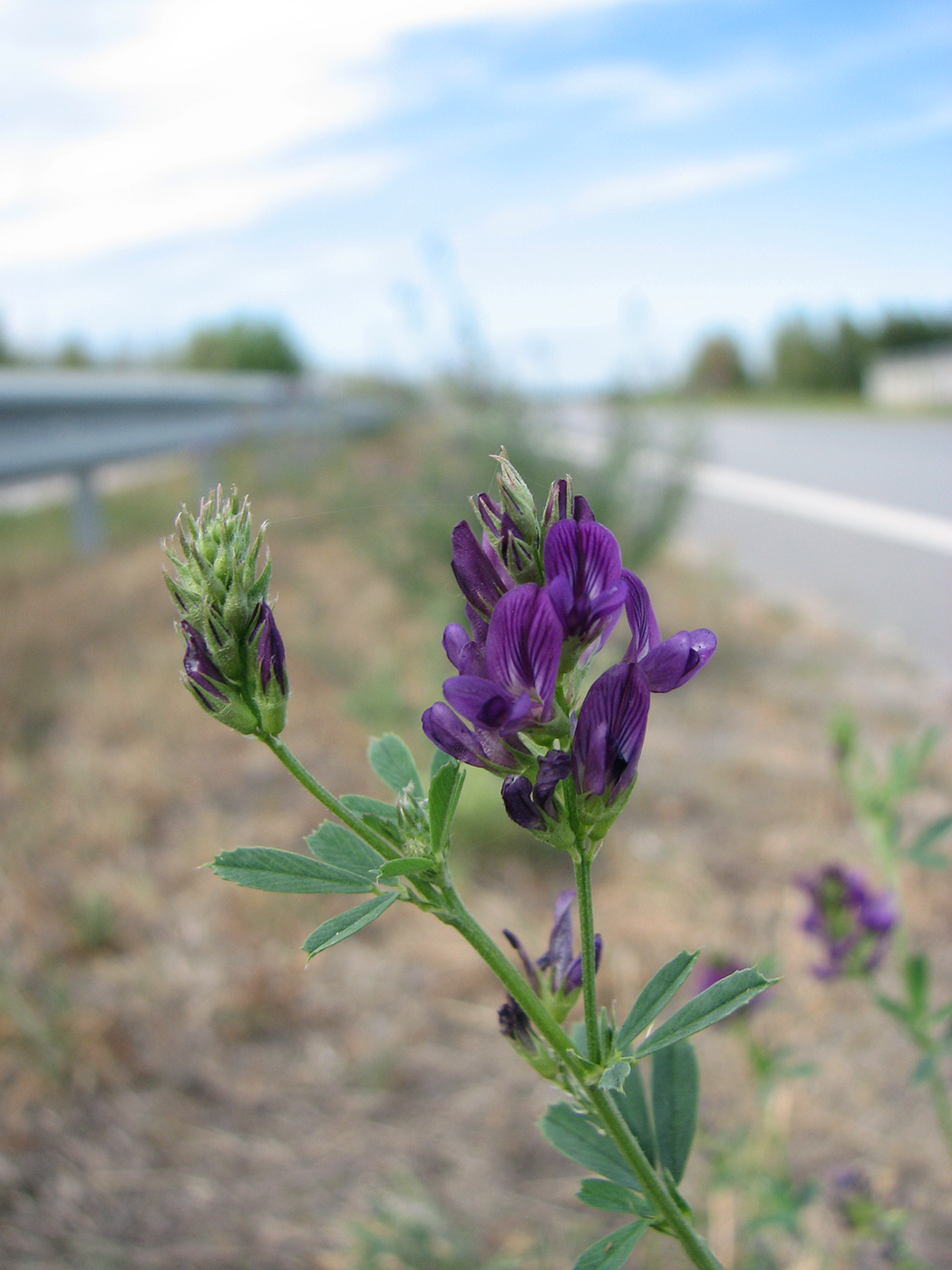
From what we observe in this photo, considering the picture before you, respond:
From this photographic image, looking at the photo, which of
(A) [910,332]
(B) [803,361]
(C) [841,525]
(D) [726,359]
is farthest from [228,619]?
(D) [726,359]

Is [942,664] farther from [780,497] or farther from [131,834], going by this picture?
[780,497]

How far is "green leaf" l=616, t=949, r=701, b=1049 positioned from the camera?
0.77 m

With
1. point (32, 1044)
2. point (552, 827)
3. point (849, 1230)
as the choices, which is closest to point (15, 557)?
point (32, 1044)

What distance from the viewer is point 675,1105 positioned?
94 cm

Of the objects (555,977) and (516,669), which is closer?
(516,669)

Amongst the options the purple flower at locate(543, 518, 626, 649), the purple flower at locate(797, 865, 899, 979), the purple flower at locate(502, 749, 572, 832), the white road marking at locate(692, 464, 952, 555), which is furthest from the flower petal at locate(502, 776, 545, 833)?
the white road marking at locate(692, 464, 952, 555)

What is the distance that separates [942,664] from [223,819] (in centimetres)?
396

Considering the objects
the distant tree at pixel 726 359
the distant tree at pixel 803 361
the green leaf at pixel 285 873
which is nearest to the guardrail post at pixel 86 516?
the green leaf at pixel 285 873

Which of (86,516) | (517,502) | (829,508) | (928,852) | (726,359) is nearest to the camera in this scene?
(517,502)

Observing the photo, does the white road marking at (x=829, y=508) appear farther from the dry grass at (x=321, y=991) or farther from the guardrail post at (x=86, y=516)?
the guardrail post at (x=86, y=516)

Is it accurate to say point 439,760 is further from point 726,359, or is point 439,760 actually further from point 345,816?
point 726,359

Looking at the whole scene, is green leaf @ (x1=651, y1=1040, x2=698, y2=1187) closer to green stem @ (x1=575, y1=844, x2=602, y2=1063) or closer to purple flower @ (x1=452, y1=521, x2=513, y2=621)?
green stem @ (x1=575, y1=844, x2=602, y2=1063)

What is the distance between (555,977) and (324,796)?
12.4 inches

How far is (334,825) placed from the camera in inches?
32.3
